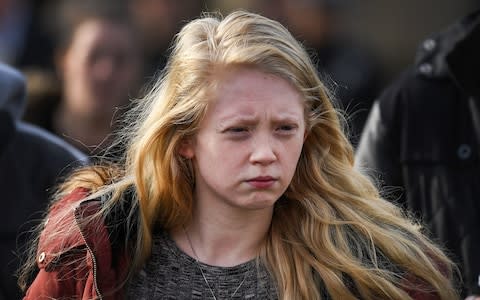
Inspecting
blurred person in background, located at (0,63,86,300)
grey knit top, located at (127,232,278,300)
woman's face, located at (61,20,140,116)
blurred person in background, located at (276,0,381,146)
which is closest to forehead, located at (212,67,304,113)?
grey knit top, located at (127,232,278,300)

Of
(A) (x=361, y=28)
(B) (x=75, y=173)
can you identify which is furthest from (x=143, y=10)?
(B) (x=75, y=173)

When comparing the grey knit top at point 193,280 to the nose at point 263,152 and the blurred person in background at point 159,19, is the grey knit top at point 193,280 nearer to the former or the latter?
the nose at point 263,152

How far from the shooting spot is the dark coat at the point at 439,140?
5.18 metres

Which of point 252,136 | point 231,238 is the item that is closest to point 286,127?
point 252,136

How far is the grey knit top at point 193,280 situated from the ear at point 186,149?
0.94 feet

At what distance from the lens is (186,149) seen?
428cm

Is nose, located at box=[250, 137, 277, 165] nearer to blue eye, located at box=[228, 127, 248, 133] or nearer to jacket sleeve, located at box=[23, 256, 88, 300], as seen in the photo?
blue eye, located at box=[228, 127, 248, 133]

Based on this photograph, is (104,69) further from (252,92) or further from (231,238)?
(252,92)

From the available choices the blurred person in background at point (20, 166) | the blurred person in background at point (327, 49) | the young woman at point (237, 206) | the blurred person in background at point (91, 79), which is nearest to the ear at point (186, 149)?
the young woman at point (237, 206)

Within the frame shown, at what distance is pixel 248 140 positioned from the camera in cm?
404

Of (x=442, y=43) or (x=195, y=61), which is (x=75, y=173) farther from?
(x=442, y=43)

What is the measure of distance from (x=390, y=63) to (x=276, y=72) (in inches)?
258

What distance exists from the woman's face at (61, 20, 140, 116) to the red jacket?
10.5ft

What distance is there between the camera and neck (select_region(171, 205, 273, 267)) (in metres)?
4.24
